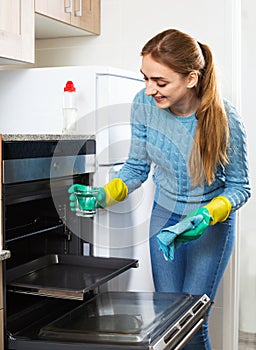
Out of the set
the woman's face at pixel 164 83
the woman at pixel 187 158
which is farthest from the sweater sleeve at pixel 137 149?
the woman's face at pixel 164 83

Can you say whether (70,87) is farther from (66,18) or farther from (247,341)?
(247,341)

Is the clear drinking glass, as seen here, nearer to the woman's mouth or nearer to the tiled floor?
the woman's mouth

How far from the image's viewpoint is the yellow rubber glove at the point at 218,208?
175cm

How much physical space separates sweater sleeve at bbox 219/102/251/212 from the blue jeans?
0.15 metres

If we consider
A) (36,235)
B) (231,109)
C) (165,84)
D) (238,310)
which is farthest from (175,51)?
(238,310)

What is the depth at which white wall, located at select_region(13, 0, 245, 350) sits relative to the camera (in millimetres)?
2338

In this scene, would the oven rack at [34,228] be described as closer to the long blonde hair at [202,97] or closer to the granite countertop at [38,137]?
the granite countertop at [38,137]

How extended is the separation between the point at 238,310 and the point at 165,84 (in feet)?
3.57

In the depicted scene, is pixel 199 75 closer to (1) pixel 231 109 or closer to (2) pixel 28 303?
(1) pixel 231 109

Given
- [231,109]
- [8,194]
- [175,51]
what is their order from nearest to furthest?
[8,194], [175,51], [231,109]

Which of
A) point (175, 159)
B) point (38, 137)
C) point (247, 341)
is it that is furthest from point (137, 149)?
point (247, 341)

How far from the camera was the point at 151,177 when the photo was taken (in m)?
2.18

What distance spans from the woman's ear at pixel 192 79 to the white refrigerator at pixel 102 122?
23 centimetres

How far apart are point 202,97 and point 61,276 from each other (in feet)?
2.27
